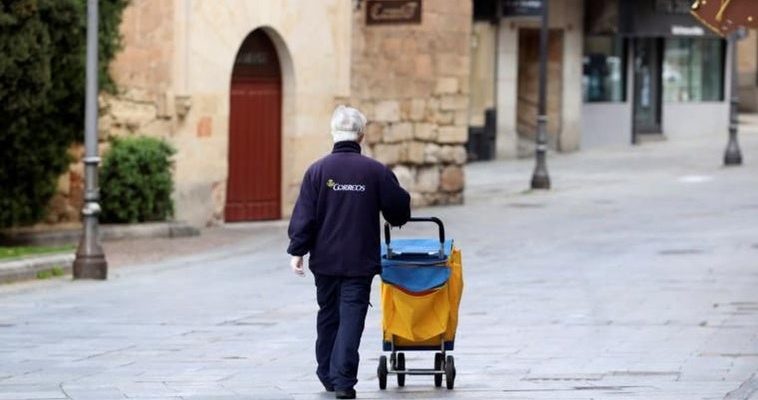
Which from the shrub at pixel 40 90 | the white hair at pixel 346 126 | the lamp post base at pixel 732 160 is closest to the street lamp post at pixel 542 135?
the lamp post base at pixel 732 160

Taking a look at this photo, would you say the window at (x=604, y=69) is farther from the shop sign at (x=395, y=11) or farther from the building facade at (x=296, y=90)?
the shop sign at (x=395, y=11)

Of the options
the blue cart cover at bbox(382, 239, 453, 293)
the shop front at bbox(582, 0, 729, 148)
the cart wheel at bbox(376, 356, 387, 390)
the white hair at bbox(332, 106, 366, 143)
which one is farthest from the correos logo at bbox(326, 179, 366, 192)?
the shop front at bbox(582, 0, 729, 148)

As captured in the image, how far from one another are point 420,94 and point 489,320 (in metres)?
13.6

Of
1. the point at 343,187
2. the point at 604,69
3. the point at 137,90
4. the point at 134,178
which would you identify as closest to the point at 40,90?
the point at 134,178

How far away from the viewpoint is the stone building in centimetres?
2366

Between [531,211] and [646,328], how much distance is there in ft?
43.0

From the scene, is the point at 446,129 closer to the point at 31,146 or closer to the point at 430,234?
the point at 430,234

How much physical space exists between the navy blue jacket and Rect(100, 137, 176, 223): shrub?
481 inches

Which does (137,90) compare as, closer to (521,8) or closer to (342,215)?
(342,215)

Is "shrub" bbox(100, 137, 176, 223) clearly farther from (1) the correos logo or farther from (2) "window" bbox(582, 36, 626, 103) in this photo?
(2) "window" bbox(582, 36, 626, 103)

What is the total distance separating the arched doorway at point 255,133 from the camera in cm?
2566

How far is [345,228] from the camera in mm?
10695

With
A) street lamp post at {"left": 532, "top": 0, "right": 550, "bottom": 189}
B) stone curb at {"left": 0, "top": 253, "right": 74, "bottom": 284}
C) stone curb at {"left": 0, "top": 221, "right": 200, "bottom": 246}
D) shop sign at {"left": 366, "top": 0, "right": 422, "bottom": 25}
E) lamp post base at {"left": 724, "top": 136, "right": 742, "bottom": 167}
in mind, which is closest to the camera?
stone curb at {"left": 0, "top": 253, "right": 74, "bottom": 284}

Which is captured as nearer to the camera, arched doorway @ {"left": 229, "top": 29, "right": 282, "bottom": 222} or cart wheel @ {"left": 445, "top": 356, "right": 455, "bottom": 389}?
cart wheel @ {"left": 445, "top": 356, "right": 455, "bottom": 389}
